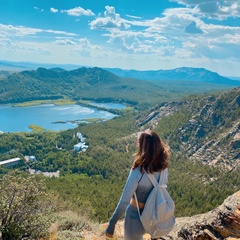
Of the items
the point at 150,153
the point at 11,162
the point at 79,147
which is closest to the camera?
the point at 150,153

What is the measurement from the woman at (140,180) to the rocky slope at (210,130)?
248 feet

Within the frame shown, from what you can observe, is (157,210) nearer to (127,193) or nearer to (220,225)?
(127,193)

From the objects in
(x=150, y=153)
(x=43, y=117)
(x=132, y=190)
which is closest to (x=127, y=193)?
(x=132, y=190)

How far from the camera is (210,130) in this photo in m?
101

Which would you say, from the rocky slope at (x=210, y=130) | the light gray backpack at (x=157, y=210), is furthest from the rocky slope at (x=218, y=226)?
the rocky slope at (x=210, y=130)

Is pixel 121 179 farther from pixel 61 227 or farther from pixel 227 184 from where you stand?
pixel 61 227

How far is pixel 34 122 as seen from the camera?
143 meters

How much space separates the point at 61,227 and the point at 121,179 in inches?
2292

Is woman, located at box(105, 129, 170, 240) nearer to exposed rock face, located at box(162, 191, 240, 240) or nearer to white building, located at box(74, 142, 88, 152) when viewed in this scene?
exposed rock face, located at box(162, 191, 240, 240)

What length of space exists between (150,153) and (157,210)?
980 mm

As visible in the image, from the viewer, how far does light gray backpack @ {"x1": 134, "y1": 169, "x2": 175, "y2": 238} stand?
5.10m

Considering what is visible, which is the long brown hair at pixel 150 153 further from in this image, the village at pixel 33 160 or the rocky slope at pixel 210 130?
the rocky slope at pixel 210 130

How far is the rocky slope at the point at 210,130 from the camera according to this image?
8331 centimetres

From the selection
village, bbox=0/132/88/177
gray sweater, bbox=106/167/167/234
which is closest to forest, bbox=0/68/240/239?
village, bbox=0/132/88/177
